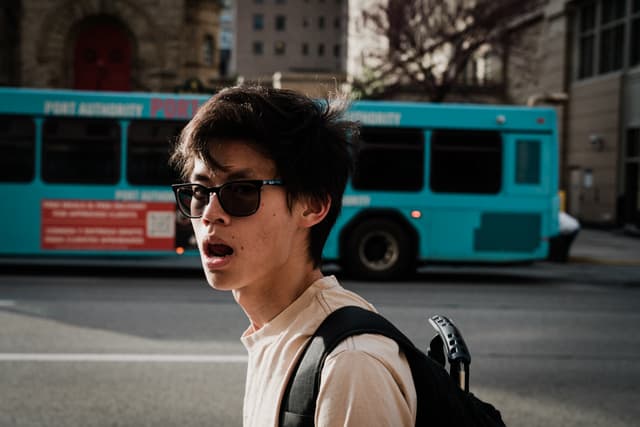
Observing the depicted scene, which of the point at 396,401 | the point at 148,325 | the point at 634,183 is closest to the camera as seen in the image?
the point at 396,401

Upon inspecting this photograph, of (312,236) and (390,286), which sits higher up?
(312,236)

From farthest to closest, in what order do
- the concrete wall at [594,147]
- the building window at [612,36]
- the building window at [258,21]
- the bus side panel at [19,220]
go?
the building window at [258,21], the building window at [612,36], the concrete wall at [594,147], the bus side panel at [19,220]

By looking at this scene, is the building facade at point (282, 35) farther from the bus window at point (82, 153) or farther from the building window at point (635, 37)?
the bus window at point (82, 153)

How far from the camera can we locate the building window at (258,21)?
10506 cm

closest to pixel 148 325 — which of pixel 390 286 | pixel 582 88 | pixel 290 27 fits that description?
pixel 390 286

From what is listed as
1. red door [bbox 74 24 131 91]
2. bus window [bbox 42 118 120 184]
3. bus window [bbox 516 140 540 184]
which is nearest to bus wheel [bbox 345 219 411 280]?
bus window [bbox 516 140 540 184]

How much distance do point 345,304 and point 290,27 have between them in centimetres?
10603

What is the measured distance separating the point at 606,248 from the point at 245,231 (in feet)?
64.5

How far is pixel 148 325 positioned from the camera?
8.34 meters

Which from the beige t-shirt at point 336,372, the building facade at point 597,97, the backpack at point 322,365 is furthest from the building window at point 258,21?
the backpack at point 322,365

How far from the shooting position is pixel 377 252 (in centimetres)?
1320

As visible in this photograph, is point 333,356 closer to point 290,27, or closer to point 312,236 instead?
point 312,236

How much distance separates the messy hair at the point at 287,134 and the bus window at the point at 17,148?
12145mm

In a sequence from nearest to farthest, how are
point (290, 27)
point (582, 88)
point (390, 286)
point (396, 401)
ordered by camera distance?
point (396, 401)
point (390, 286)
point (582, 88)
point (290, 27)
